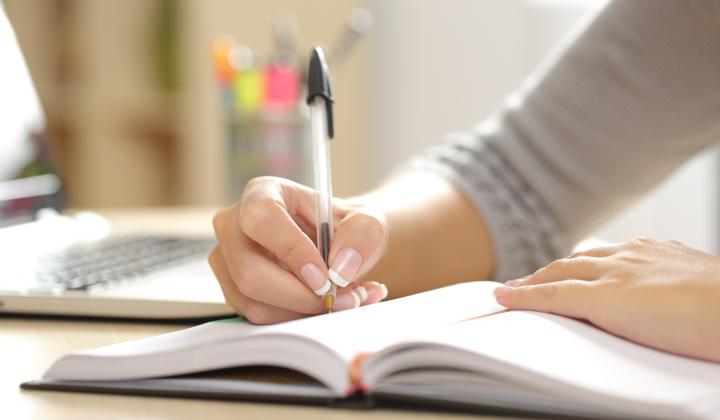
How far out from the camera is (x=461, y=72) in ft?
8.01

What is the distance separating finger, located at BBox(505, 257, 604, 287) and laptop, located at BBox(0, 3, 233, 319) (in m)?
0.24

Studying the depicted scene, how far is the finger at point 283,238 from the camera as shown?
1.91ft

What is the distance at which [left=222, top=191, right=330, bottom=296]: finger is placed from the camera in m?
0.58

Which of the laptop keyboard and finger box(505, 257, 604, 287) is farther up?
finger box(505, 257, 604, 287)

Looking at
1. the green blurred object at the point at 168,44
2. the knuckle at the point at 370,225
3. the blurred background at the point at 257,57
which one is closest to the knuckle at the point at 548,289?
the knuckle at the point at 370,225

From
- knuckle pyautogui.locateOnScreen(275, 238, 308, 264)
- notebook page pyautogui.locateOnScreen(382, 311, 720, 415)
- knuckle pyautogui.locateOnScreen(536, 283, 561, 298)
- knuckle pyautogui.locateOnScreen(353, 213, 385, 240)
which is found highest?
knuckle pyautogui.locateOnScreen(353, 213, 385, 240)

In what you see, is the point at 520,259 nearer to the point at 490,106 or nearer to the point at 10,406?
the point at 10,406

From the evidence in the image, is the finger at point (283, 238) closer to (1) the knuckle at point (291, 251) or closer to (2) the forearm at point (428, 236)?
(1) the knuckle at point (291, 251)

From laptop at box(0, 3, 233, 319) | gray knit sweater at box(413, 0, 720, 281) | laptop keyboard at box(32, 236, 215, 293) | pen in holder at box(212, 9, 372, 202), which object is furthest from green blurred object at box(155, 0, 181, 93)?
gray knit sweater at box(413, 0, 720, 281)

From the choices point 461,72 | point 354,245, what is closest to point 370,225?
point 354,245

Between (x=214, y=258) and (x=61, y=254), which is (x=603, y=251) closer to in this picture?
(x=214, y=258)

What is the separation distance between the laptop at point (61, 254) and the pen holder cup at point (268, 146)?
574mm

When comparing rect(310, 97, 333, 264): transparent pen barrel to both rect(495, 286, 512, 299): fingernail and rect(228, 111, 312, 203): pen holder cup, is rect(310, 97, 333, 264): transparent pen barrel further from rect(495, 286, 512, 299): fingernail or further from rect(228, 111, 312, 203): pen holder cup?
rect(228, 111, 312, 203): pen holder cup

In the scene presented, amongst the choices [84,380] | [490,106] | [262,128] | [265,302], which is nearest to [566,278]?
[265,302]
